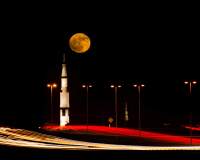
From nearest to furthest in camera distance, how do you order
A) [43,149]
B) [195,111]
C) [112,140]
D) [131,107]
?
[43,149] → [112,140] → [131,107] → [195,111]

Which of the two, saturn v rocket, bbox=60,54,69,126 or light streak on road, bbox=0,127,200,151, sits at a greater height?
saturn v rocket, bbox=60,54,69,126

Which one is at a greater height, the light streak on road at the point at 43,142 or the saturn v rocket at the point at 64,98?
the saturn v rocket at the point at 64,98

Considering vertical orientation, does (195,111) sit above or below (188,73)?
below

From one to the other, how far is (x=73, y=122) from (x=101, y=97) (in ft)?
44.4

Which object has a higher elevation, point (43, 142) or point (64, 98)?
point (64, 98)

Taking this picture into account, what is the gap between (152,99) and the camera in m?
104

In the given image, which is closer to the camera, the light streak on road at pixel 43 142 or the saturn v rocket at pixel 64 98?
the light streak on road at pixel 43 142

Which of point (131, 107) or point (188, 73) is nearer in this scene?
point (131, 107)

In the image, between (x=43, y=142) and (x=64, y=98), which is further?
(x=64, y=98)

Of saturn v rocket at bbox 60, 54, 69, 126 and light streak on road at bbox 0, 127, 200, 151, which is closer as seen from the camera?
light streak on road at bbox 0, 127, 200, 151
